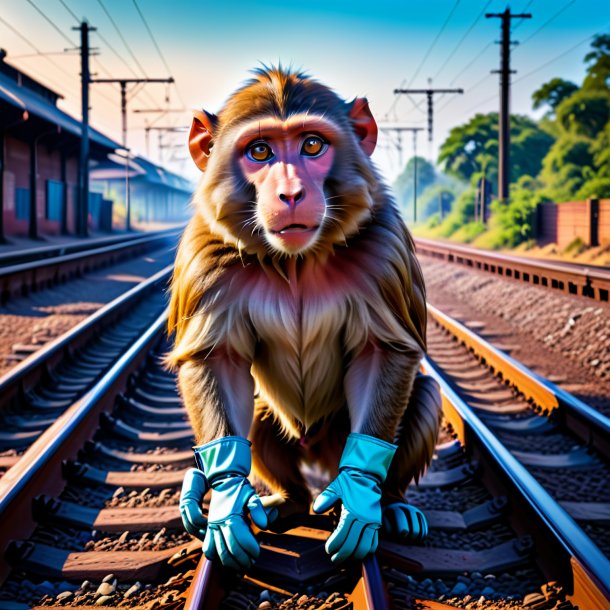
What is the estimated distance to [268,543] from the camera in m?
2.50

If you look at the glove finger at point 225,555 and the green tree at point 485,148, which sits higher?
the green tree at point 485,148

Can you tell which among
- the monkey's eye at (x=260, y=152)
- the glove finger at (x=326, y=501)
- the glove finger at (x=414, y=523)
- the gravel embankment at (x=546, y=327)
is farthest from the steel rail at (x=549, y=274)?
the monkey's eye at (x=260, y=152)

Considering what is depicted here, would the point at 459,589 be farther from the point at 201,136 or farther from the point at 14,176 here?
the point at 14,176

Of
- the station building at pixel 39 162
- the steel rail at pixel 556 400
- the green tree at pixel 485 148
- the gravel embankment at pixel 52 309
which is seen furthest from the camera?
the green tree at pixel 485 148

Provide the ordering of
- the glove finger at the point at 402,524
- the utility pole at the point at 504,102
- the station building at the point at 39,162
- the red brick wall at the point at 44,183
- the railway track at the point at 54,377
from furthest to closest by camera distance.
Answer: the red brick wall at the point at 44,183
the utility pole at the point at 504,102
the station building at the point at 39,162
the railway track at the point at 54,377
the glove finger at the point at 402,524

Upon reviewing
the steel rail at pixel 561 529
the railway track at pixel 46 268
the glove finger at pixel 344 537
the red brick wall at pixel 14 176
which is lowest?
the steel rail at pixel 561 529

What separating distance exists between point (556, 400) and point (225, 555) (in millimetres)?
2890

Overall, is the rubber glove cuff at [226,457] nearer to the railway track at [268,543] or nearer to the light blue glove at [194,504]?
the light blue glove at [194,504]

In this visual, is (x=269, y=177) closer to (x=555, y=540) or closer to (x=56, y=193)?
(x=555, y=540)

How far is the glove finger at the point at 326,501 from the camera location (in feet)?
6.91

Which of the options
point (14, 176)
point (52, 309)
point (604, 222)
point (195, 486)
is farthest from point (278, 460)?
point (14, 176)

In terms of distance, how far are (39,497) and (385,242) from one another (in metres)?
1.86

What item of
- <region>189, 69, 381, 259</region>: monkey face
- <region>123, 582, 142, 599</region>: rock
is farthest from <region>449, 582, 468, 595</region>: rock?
<region>189, 69, 381, 259</region>: monkey face

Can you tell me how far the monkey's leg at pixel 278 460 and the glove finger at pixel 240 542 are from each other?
0.54m
